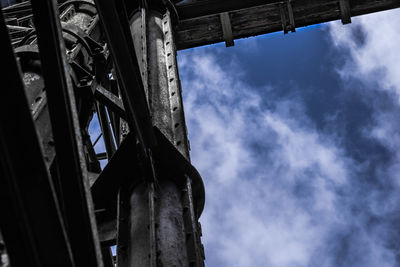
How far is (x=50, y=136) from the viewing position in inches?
143

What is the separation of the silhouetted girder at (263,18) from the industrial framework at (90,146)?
2.70 meters

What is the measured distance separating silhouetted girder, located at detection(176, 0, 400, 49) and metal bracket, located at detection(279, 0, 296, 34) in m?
0.04

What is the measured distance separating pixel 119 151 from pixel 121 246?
2.77ft

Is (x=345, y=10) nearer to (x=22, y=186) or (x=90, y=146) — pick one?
(x=90, y=146)

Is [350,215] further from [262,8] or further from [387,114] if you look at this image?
[262,8]

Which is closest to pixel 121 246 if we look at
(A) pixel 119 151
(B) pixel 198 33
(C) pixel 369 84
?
(A) pixel 119 151

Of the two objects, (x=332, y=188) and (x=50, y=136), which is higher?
(x=332, y=188)

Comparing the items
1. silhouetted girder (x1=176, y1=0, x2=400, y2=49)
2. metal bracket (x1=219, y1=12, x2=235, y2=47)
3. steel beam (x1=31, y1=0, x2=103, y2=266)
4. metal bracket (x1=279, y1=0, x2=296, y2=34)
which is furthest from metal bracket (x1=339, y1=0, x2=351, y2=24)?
steel beam (x1=31, y1=0, x2=103, y2=266)

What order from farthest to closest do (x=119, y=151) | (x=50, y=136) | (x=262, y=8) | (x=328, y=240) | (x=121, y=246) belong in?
(x=328, y=240)
(x=262, y=8)
(x=119, y=151)
(x=121, y=246)
(x=50, y=136)

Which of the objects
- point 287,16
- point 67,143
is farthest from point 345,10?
point 67,143

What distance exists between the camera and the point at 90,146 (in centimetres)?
675

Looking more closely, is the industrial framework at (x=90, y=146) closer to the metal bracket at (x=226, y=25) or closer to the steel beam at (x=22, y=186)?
the steel beam at (x=22, y=186)

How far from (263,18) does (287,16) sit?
1.64 ft

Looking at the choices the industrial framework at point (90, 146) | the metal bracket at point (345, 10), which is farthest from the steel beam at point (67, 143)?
the metal bracket at point (345, 10)
